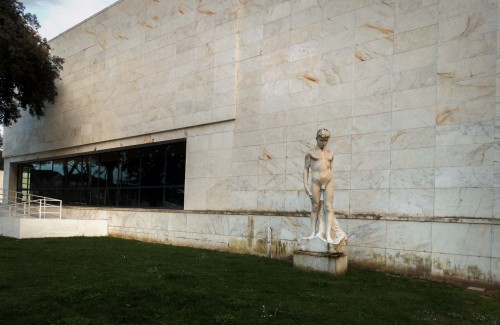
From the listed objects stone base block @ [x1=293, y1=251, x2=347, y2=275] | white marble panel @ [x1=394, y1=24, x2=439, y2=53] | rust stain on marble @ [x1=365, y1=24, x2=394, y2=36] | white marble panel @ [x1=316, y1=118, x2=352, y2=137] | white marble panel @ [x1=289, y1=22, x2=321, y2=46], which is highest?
white marble panel @ [x1=289, y1=22, x2=321, y2=46]

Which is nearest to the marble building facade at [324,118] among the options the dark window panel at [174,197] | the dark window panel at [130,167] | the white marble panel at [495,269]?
the white marble panel at [495,269]

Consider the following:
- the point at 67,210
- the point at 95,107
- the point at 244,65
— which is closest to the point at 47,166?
the point at 67,210

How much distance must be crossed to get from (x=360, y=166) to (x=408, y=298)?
4.07m

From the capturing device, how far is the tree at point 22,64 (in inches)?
715

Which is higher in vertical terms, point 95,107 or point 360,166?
point 95,107

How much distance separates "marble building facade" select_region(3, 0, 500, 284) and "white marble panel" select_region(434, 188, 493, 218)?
2cm

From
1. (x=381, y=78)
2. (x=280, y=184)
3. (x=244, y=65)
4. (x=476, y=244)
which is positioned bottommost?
(x=476, y=244)

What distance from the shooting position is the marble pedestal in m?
9.58

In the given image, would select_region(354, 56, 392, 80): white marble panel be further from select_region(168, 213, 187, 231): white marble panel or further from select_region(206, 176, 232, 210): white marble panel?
select_region(168, 213, 187, 231): white marble panel

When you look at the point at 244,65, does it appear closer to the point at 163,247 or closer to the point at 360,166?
the point at 360,166

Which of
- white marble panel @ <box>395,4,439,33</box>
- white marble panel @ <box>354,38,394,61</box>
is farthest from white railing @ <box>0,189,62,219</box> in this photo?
white marble panel @ <box>395,4,439,33</box>

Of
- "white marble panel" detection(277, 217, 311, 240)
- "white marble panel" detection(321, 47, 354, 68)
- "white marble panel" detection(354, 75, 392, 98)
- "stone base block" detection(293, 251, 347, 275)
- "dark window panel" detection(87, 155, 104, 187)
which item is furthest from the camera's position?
"dark window panel" detection(87, 155, 104, 187)

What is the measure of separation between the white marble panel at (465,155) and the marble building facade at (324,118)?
0.09ft

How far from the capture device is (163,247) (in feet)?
47.1
